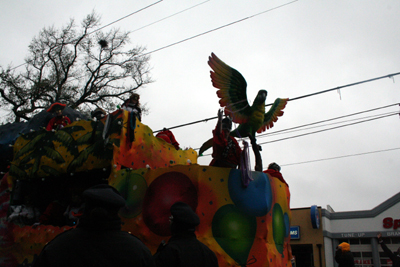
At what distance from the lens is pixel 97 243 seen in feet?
6.66

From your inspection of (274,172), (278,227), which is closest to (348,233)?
(274,172)

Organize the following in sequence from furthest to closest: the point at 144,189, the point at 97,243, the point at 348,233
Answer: the point at 348,233, the point at 144,189, the point at 97,243

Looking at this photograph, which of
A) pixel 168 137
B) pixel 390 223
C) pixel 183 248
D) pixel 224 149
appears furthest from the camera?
pixel 390 223

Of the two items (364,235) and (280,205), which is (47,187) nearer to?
(280,205)

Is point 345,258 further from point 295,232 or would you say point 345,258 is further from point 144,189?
point 295,232

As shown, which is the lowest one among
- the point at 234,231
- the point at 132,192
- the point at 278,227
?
the point at 234,231

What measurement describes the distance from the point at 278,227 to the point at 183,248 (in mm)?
3024

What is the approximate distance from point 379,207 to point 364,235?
1.67 metres

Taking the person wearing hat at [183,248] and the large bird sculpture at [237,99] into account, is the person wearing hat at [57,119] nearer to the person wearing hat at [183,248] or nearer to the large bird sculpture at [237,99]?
the large bird sculpture at [237,99]

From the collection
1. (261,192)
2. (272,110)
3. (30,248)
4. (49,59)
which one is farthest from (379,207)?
(49,59)

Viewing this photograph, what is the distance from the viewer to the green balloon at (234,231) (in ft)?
15.8

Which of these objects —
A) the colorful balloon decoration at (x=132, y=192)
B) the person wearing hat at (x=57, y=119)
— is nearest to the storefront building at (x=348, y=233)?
the person wearing hat at (x=57, y=119)

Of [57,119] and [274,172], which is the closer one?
[274,172]

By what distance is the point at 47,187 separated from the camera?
7973mm
